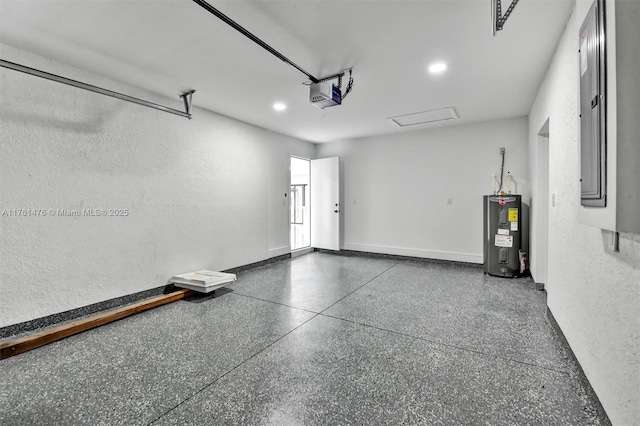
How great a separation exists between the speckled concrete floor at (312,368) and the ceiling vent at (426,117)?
2.68m

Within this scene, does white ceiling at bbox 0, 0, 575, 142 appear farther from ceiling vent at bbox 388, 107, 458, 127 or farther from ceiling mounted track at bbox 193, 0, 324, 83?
ceiling vent at bbox 388, 107, 458, 127

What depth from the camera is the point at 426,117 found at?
4.51 m

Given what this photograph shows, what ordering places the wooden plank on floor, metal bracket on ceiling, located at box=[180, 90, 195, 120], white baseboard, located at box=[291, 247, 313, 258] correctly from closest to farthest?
the wooden plank on floor < metal bracket on ceiling, located at box=[180, 90, 195, 120] < white baseboard, located at box=[291, 247, 313, 258]

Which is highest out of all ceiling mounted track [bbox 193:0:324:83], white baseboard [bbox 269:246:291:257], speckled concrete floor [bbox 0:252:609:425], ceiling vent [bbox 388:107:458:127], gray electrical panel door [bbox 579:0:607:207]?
ceiling vent [bbox 388:107:458:127]

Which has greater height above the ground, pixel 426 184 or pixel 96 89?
pixel 96 89

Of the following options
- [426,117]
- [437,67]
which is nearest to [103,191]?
[437,67]

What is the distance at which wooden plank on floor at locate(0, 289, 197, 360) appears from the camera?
2162 millimetres

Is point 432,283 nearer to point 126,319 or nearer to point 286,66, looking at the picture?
point 286,66

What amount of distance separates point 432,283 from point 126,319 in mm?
3669

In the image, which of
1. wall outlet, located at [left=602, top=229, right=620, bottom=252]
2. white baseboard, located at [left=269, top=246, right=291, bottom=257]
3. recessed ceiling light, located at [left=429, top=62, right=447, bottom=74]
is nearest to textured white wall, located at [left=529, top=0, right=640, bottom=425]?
wall outlet, located at [left=602, top=229, right=620, bottom=252]

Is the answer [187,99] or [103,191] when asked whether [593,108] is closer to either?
[187,99]

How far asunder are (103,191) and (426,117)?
446 centimetres

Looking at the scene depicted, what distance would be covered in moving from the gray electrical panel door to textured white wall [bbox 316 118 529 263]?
3595 mm

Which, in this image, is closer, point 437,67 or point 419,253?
point 437,67
